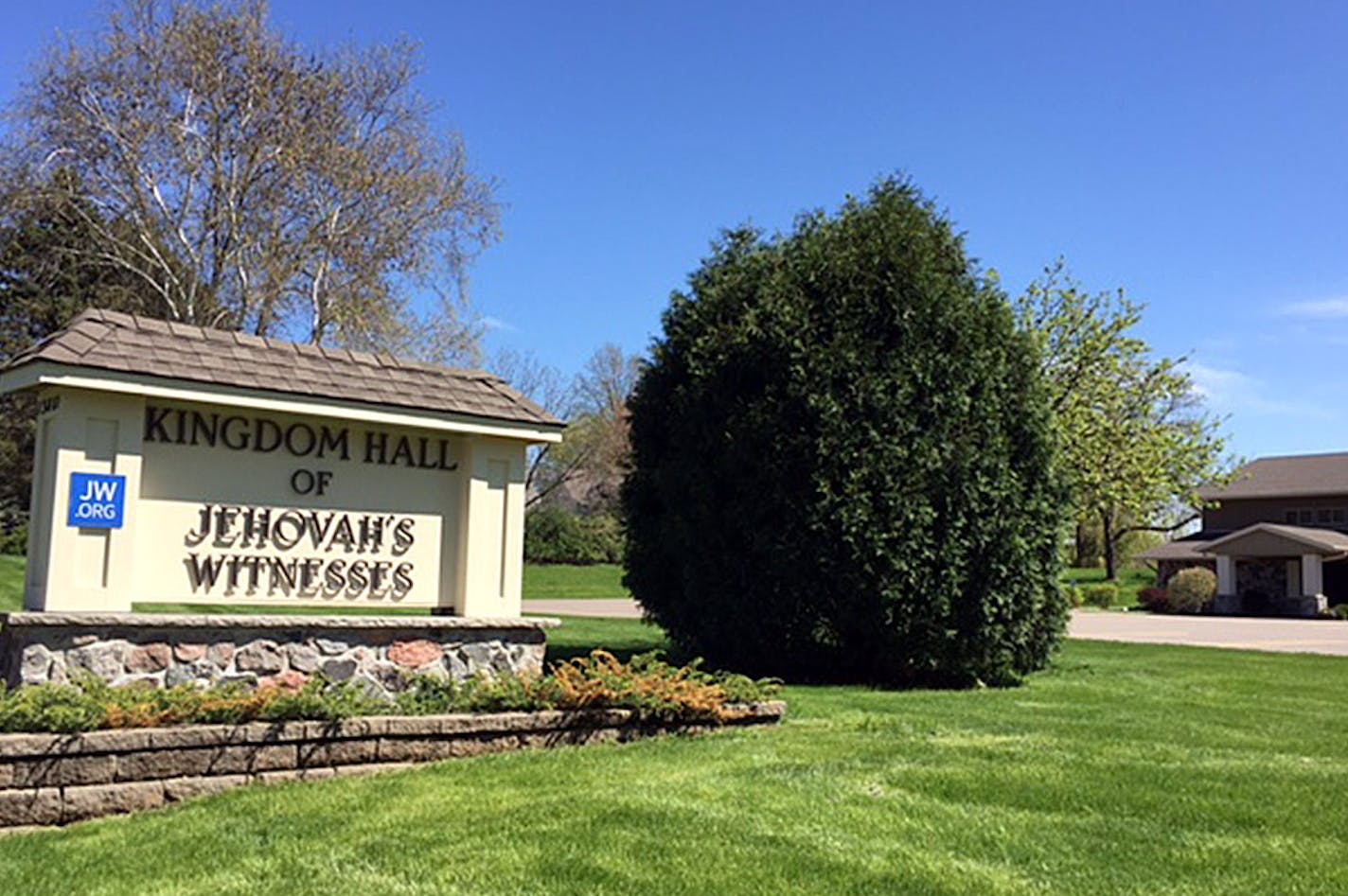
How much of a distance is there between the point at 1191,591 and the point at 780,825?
41.5m

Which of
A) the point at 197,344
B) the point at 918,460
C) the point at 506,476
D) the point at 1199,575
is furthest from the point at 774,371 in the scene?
the point at 1199,575

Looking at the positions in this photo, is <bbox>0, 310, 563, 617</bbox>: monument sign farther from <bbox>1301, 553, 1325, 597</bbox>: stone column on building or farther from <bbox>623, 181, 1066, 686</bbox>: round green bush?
<bbox>1301, 553, 1325, 597</bbox>: stone column on building

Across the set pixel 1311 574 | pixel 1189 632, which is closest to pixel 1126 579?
pixel 1311 574

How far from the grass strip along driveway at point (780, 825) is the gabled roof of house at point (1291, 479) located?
46748 millimetres

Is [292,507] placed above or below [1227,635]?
above

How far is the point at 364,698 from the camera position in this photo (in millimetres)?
7277

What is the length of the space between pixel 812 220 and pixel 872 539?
3794 millimetres

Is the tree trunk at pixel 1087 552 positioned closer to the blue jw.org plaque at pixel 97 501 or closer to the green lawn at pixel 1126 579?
the green lawn at pixel 1126 579

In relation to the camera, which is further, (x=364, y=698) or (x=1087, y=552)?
(x=1087, y=552)

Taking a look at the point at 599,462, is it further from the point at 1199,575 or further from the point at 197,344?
the point at 197,344

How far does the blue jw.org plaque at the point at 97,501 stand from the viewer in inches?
279

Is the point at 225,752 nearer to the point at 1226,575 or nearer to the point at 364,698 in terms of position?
the point at 364,698

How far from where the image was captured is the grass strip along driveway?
15.4 ft

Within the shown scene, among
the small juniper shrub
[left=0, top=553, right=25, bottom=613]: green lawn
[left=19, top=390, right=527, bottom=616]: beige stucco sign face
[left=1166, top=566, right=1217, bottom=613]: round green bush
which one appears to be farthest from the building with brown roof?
[left=19, top=390, right=527, bottom=616]: beige stucco sign face
